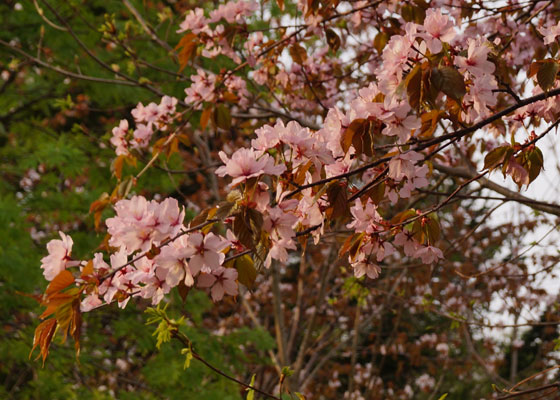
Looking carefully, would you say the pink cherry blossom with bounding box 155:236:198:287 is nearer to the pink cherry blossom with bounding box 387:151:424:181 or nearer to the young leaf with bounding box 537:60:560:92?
the pink cherry blossom with bounding box 387:151:424:181

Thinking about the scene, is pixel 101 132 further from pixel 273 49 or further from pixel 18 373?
pixel 273 49

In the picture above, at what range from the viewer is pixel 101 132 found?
24.4 feet

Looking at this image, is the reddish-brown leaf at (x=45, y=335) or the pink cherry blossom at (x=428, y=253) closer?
the reddish-brown leaf at (x=45, y=335)

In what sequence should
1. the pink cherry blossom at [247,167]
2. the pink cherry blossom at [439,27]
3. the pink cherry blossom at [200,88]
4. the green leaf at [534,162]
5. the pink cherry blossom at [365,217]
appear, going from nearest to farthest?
1. the pink cherry blossom at [247,167]
2. the pink cherry blossom at [439,27]
3. the green leaf at [534,162]
4. the pink cherry blossom at [365,217]
5. the pink cherry blossom at [200,88]

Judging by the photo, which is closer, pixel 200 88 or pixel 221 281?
pixel 221 281

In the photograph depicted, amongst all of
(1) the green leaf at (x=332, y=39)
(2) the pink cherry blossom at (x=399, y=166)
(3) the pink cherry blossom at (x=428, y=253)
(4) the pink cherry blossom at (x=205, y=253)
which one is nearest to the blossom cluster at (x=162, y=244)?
(4) the pink cherry blossom at (x=205, y=253)

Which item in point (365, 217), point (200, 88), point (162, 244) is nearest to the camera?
point (162, 244)

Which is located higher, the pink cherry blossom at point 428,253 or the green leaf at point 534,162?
the green leaf at point 534,162

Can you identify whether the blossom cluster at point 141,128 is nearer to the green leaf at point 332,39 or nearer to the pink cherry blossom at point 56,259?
the green leaf at point 332,39

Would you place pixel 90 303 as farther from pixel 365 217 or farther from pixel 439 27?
pixel 439 27

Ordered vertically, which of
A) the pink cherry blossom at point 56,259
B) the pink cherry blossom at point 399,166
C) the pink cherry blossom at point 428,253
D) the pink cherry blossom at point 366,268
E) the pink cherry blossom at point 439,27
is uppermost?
the pink cherry blossom at point 439,27

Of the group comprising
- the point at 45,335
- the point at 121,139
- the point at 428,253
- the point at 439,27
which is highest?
the point at 121,139

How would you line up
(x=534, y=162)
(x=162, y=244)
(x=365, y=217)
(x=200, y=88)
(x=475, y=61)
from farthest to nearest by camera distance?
(x=200, y=88), (x=365, y=217), (x=534, y=162), (x=475, y=61), (x=162, y=244)

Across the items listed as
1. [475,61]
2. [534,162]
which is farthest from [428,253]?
[475,61]
